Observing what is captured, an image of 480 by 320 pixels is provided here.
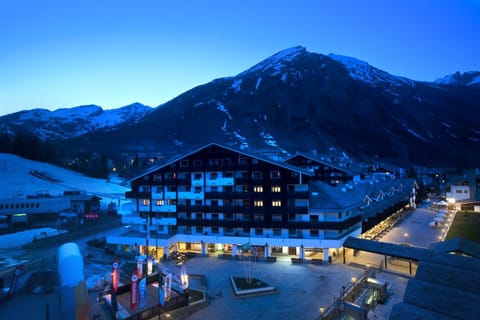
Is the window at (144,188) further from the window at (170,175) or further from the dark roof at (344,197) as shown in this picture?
the dark roof at (344,197)

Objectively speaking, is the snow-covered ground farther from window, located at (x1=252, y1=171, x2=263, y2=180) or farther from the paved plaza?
the paved plaza

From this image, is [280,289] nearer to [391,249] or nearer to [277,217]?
[391,249]

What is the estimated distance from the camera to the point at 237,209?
168 ft

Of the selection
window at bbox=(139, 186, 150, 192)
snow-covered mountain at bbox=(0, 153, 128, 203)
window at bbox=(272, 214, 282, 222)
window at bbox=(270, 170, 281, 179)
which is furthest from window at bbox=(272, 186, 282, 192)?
snow-covered mountain at bbox=(0, 153, 128, 203)

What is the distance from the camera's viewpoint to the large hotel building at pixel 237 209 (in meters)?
48.3

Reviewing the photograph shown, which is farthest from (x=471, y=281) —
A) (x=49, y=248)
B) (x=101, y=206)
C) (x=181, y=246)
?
(x=101, y=206)

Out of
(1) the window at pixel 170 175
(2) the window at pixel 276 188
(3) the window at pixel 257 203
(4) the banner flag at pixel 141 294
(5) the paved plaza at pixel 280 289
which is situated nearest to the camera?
(4) the banner flag at pixel 141 294

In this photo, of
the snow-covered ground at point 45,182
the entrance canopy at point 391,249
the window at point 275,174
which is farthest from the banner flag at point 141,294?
the snow-covered ground at point 45,182

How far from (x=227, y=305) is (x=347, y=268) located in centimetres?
1832

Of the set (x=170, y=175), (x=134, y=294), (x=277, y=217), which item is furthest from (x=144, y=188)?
(x=134, y=294)

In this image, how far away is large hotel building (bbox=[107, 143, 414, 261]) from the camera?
4828 cm

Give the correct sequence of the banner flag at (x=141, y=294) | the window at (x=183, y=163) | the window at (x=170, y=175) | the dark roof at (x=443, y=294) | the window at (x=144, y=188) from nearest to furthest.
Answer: the dark roof at (x=443, y=294), the banner flag at (x=141, y=294), the window at (x=183, y=163), the window at (x=170, y=175), the window at (x=144, y=188)

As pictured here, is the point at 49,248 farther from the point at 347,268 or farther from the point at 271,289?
the point at 347,268

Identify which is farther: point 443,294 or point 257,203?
point 257,203
